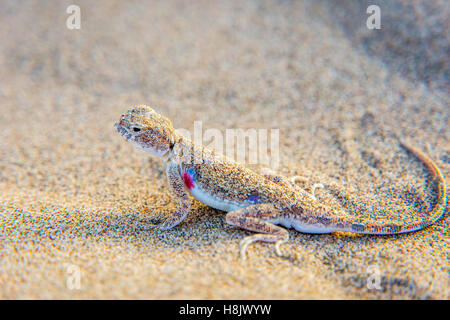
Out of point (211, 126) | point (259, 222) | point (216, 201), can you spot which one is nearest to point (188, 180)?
point (216, 201)

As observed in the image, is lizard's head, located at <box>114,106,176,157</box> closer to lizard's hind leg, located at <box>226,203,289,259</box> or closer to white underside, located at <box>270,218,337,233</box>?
lizard's hind leg, located at <box>226,203,289,259</box>

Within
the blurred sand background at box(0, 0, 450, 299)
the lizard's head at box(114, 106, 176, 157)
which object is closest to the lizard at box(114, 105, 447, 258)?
the lizard's head at box(114, 106, 176, 157)

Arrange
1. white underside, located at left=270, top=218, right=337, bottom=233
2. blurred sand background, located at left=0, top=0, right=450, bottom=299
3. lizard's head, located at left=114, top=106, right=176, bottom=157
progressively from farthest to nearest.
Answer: lizard's head, located at left=114, top=106, right=176, bottom=157
white underside, located at left=270, top=218, right=337, bottom=233
blurred sand background, located at left=0, top=0, right=450, bottom=299

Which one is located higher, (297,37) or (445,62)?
(297,37)

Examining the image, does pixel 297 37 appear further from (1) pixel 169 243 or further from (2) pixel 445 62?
(1) pixel 169 243
